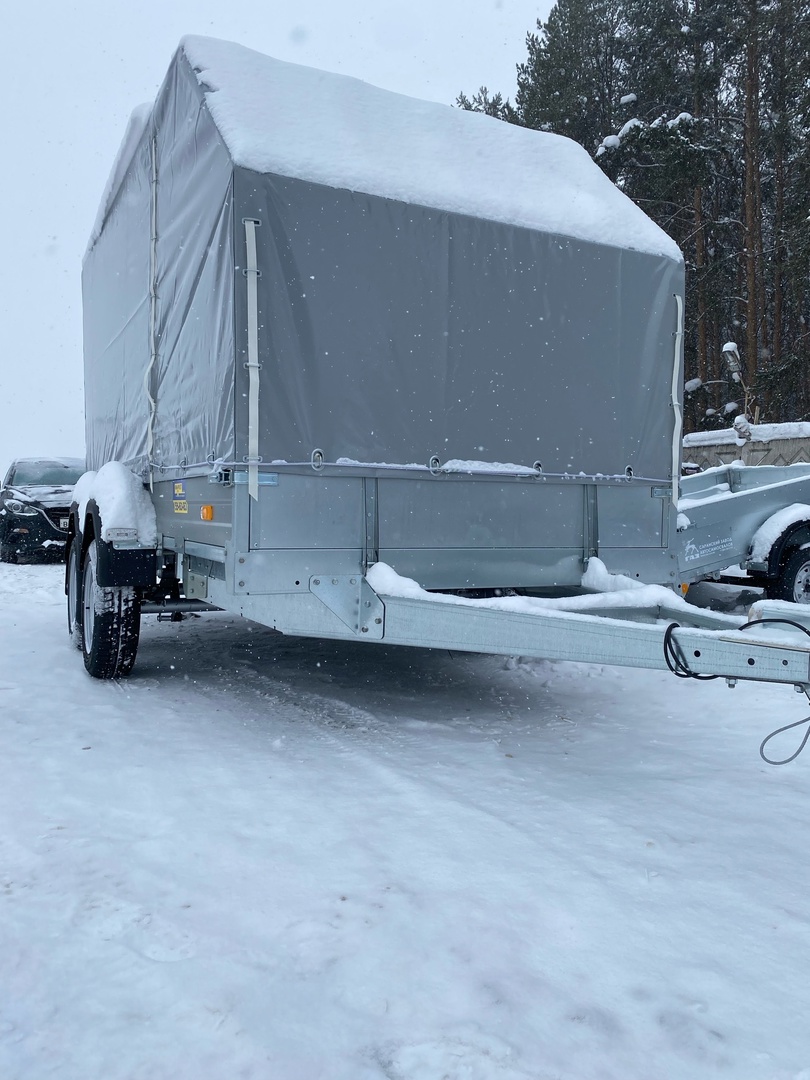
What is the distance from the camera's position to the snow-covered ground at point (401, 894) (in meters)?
2.15

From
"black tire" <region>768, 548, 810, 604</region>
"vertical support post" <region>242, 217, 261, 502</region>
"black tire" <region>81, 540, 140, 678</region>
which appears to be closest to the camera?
"vertical support post" <region>242, 217, 261, 502</region>

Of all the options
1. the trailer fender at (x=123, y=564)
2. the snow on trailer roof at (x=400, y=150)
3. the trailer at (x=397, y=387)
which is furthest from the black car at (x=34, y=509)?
the snow on trailer roof at (x=400, y=150)

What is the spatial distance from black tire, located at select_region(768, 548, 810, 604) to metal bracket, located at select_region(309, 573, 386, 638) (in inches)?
164

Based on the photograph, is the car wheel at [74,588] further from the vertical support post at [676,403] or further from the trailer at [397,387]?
the vertical support post at [676,403]

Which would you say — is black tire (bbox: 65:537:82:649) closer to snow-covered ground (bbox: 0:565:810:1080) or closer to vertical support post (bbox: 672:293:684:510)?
snow-covered ground (bbox: 0:565:810:1080)

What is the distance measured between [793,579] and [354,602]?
4.37m

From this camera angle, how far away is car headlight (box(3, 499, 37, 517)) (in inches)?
570

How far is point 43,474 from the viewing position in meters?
15.7

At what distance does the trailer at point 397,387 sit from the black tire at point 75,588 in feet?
3.46

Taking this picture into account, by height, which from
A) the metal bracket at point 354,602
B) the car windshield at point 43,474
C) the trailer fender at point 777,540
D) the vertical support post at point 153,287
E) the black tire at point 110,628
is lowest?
the black tire at point 110,628

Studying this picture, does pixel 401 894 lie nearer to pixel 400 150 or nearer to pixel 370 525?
pixel 370 525

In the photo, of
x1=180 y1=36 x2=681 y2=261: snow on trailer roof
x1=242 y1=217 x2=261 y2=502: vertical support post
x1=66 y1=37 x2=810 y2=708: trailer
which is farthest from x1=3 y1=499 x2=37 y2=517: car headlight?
x1=242 y1=217 x2=261 y2=502: vertical support post

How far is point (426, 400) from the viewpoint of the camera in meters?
4.66

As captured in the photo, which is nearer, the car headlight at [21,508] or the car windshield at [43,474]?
the car headlight at [21,508]
